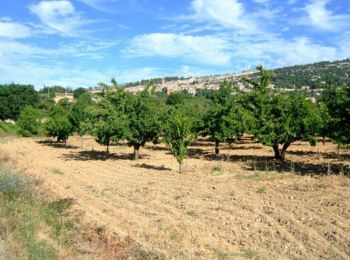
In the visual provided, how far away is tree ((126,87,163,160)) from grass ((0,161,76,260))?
1392cm

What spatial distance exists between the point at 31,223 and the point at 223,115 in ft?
77.0

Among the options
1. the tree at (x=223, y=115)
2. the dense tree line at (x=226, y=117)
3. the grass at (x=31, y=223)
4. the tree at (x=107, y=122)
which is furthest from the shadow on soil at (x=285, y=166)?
the grass at (x=31, y=223)

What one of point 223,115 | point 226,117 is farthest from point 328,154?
point 223,115

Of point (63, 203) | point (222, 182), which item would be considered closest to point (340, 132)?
point (222, 182)

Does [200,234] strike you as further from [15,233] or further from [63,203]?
[63,203]

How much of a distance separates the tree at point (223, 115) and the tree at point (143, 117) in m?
4.80

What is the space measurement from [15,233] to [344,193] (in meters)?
11.5

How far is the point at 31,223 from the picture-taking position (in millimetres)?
12328

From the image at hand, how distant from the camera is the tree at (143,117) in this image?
99.8ft

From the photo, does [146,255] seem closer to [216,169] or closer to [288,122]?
[216,169]

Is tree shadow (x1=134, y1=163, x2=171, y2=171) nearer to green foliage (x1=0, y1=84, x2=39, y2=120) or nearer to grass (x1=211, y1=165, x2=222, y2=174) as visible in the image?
grass (x1=211, y1=165, x2=222, y2=174)

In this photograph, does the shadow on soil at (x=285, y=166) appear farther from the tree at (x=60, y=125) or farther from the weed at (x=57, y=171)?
the tree at (x=60, y=125)

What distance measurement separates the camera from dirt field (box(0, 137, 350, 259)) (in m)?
11.0

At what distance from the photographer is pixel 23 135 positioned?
62188 mm
